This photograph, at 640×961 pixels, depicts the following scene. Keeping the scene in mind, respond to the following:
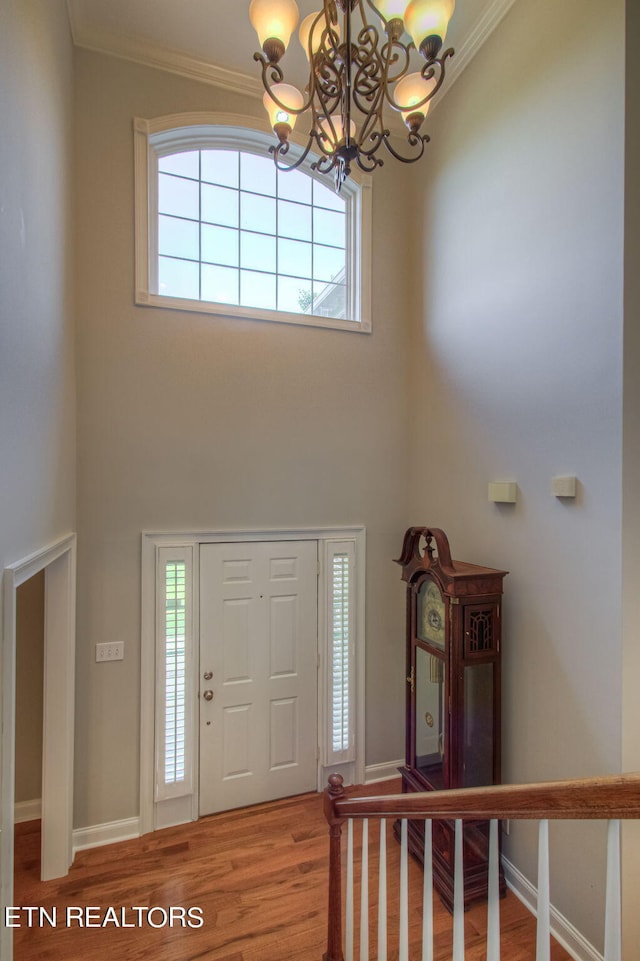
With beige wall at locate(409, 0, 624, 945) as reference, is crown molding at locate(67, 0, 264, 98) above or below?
above

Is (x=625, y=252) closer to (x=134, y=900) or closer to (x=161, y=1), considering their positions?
(x=161, y=1)

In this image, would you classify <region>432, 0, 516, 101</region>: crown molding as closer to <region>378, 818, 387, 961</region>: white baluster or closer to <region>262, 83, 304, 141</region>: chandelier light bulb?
<region>262, 83, 304, 141</region>: chandelier light bulb

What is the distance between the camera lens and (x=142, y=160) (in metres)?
2.94

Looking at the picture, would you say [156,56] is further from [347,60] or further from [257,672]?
[257,672]

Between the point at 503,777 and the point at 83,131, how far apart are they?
4637mm

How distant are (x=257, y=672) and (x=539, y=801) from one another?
2408mm

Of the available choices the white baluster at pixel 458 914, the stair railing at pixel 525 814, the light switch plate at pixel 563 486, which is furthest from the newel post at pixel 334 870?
the light switch plate at pixel 563 486

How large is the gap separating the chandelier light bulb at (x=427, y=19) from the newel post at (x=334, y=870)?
2650 millimetres

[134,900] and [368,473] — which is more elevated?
[368,473]

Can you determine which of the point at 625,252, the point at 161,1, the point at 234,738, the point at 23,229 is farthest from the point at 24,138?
the point at 234,738

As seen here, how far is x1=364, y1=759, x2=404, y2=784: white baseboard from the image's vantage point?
343 centimetres

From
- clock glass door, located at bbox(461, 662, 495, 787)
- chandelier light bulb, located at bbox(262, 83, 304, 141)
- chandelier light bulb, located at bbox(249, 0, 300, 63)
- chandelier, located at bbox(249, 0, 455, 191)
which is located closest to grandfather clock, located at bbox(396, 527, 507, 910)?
clock glass door, located at bbox(461, 662, 495, 787)

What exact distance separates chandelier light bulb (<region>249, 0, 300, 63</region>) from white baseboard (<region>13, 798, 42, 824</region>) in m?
4.22

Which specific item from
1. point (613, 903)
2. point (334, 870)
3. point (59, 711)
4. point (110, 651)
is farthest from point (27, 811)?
point (613, 903)
